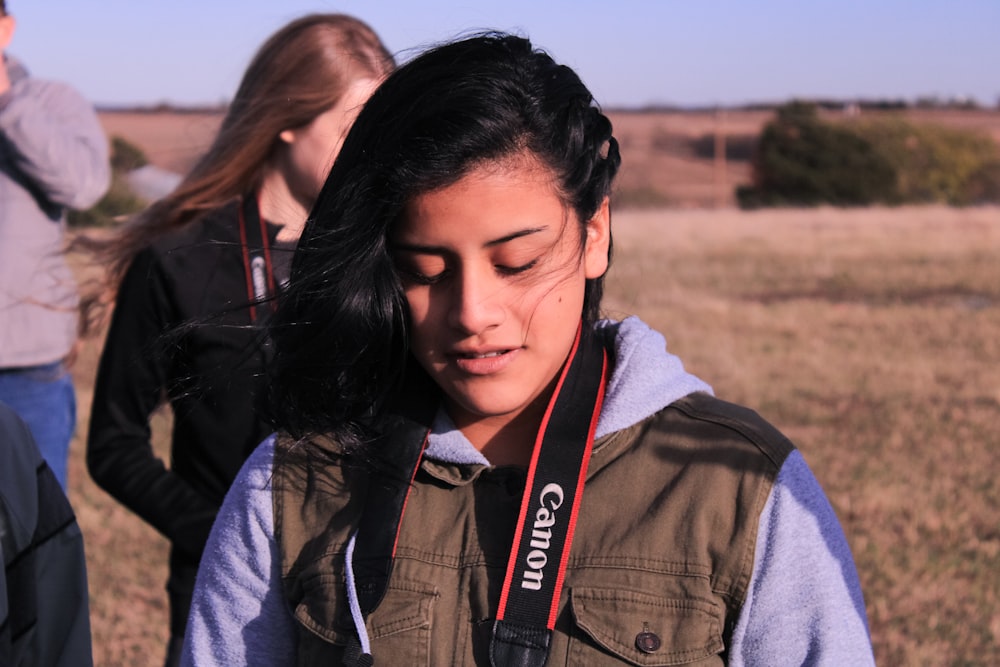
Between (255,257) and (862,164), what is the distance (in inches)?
1318

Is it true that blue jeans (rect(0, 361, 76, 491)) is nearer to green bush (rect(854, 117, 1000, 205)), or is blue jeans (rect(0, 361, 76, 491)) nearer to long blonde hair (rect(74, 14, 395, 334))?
long blonde hair (rect(74, 14, 395, 334))

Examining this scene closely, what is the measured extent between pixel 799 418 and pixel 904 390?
1122 millimetres

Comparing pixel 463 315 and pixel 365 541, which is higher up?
pixel 463 315

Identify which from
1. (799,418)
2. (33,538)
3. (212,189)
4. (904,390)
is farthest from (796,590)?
(904,390)

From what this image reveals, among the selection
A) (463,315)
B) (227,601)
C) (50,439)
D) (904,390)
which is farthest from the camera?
(904,390)

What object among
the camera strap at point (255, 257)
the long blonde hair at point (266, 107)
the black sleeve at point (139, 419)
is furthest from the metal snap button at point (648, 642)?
the long blonde hair at point (266, 107)

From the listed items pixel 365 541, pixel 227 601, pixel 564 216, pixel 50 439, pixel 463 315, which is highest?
pixel 564 216

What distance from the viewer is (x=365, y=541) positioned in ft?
5.63

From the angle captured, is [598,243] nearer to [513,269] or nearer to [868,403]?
[513,269]

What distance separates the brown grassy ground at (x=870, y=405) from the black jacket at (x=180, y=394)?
2.15 m

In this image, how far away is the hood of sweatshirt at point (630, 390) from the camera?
1730 mm

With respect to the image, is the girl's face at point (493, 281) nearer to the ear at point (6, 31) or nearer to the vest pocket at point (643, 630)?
the vest pocket at point (643, 630)

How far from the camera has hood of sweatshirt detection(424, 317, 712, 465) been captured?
1730 millimetres

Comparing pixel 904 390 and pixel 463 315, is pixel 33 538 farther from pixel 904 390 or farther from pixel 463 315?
pixel 904 390
